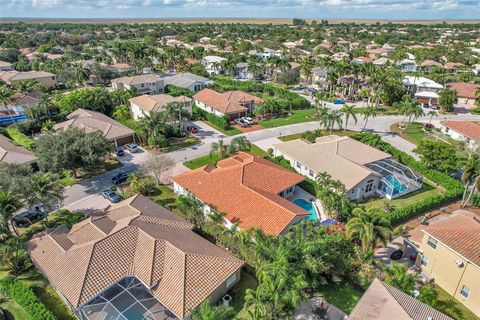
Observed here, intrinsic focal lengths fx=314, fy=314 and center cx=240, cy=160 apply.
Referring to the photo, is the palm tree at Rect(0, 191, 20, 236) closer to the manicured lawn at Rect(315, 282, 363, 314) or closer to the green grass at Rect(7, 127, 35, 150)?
the green grass at Rect(7, 127, 35, 150)

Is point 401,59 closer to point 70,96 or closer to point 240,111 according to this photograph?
point 240,111

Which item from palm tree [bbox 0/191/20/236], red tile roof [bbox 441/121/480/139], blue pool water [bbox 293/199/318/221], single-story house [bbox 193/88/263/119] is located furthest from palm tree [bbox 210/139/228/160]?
red tile roof [bbox 441/121/480/139]

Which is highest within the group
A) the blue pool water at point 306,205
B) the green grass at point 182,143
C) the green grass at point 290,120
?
the green grass at point 182,143

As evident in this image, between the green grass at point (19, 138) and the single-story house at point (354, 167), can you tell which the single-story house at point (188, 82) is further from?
the single-story house at point (354, 167)

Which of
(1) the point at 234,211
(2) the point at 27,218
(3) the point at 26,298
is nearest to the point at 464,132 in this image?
(1) the point at 234,211

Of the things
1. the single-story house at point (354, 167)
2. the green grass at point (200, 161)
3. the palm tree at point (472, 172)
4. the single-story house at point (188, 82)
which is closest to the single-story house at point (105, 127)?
the green grass at point (200, 161)

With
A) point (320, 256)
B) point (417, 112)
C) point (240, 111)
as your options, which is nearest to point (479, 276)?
point (320, 256)
